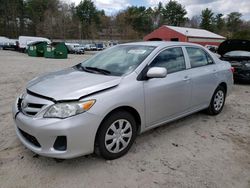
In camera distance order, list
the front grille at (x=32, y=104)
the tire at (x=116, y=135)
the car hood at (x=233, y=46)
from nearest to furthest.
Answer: the front grille at (x=32, y=104) < the tire at (x=116, y=135) < the car hood at (x=233, y=46)

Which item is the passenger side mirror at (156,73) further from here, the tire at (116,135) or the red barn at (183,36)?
the red barn at (183,36)

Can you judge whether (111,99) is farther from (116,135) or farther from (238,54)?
(238,54)

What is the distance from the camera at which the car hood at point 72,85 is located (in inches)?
104

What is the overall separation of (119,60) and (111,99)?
1020 mm

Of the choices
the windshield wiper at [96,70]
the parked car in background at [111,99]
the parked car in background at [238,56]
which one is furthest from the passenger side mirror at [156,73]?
the parked car in background at [238,56]

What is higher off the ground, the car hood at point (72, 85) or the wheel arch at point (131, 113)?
the car hood at point (72, 85)

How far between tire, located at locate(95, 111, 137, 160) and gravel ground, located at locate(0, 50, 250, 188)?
12cm

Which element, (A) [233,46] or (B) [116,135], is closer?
(B) [116,135]

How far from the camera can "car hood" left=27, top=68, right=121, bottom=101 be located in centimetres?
263

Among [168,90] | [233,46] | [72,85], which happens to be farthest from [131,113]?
[233,46]

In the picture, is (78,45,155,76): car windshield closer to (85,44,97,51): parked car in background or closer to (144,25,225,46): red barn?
(144,25,225,46): red barn

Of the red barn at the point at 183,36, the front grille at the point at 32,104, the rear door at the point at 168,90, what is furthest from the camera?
the red barn at the point at 183,36

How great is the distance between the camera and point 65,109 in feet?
8.27

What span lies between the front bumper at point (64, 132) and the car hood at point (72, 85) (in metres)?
0.27
